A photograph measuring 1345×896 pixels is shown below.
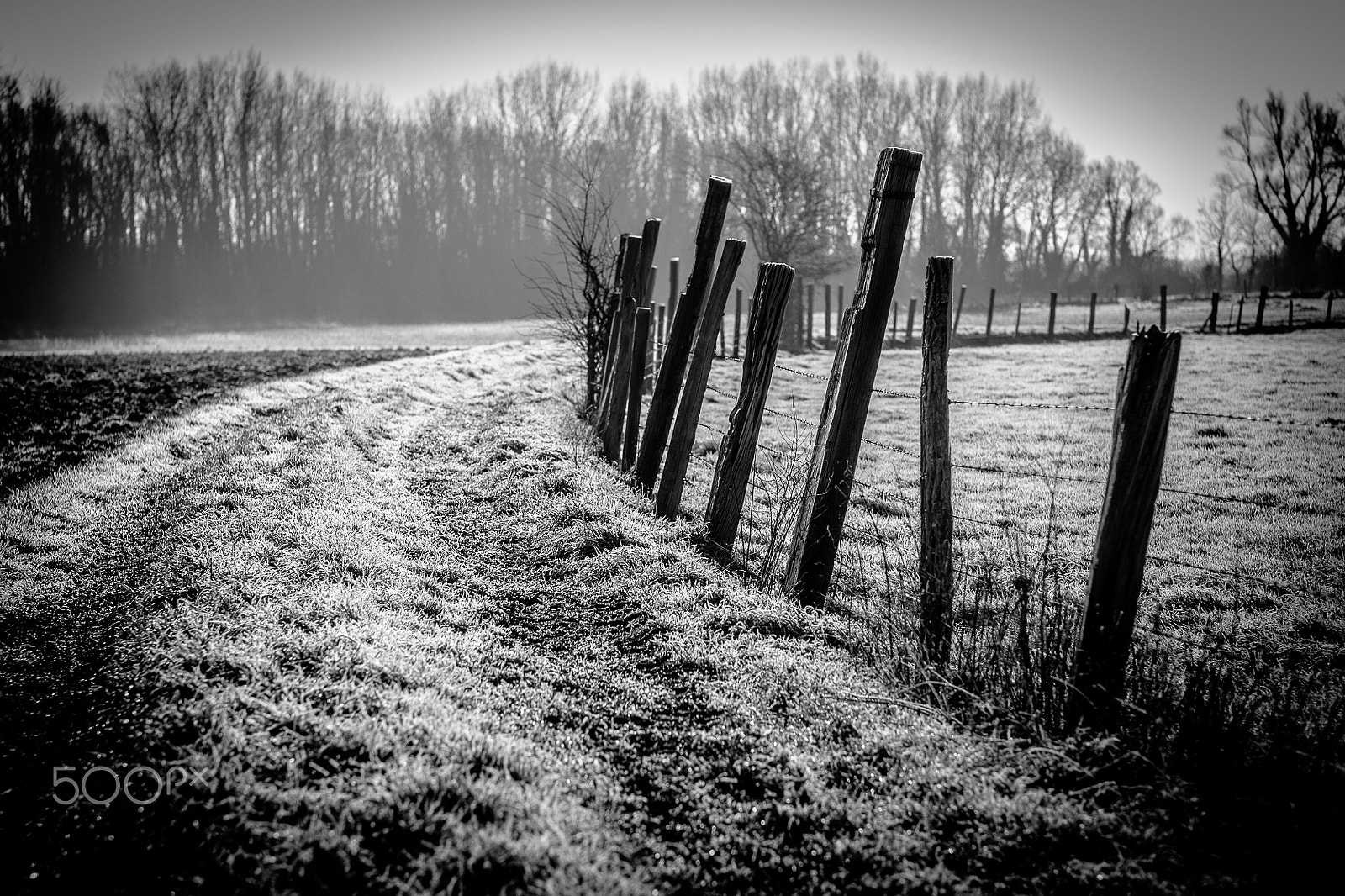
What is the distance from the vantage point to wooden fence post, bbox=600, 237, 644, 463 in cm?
770

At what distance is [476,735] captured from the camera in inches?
105

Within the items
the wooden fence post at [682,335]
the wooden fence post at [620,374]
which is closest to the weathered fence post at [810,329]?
the wooden fence post at [620,374]

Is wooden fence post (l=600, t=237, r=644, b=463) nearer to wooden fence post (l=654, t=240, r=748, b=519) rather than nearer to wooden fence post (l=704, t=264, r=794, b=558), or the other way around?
wooden fence post (l=654, t=240, r=748, b=519)

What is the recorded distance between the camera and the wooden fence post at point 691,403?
219 inches

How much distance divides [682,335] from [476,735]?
401 cm

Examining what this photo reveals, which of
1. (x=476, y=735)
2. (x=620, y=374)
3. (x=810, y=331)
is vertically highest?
(x=810, y=331)

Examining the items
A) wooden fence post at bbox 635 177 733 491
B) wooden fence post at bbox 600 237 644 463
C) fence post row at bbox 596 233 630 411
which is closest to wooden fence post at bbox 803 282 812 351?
fence post row at bbox 596 233 630 411

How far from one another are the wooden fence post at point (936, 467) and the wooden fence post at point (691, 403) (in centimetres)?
222

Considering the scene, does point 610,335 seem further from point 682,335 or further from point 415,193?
point 415,193

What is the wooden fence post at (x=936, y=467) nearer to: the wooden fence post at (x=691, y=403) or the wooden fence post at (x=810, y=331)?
the wooden fence post at (x=691, y=403)

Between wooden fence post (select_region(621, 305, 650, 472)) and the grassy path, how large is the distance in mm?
1935

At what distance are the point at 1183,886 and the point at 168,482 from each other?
672cm

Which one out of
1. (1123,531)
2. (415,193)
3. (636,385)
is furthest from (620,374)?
(415,193)

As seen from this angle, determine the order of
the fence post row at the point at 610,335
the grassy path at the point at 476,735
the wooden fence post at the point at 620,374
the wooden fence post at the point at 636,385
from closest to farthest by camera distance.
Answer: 1. the grassy path at the point at 476,735
2. the wooden fence post at the point at 636,385
3. the wooden fence post at the point at 620,374
4. the fence post row at the point at 610,335
